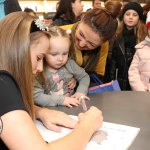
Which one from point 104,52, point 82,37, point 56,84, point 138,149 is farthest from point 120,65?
point 138,149

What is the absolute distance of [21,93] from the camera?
0.78m

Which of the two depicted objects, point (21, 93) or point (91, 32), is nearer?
Result: point (21, 93)

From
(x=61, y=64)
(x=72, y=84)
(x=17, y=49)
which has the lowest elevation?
(x=72, y=84)

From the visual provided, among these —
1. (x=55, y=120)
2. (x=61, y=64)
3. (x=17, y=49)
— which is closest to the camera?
(x=17, y=49)

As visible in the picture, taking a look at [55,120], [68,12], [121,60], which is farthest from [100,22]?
[68,12]

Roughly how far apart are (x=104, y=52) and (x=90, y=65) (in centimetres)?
17

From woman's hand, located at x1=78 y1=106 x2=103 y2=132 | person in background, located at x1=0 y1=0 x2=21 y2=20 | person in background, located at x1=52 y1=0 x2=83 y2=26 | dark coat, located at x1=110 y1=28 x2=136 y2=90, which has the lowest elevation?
dark coat, located at x1=110 y1=28 x2=136 y2=90

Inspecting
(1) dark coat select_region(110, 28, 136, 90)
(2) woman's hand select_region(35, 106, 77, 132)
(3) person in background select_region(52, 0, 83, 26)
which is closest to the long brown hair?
(2) woman's hand select_region(35, 106, 77, 132)

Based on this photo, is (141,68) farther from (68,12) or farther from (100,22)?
(68,12)

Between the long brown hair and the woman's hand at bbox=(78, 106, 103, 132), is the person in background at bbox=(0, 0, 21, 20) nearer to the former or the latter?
the long brown hair

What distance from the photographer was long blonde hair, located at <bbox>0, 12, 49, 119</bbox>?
745 millimetres

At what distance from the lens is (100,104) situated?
3.89 feet

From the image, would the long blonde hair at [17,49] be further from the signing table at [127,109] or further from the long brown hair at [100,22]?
the long brown hair at [100,22]

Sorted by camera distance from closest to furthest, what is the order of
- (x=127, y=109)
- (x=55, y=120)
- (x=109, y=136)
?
(x=109, y=136) < (x=55, y=120) < (x=127, y=109)
